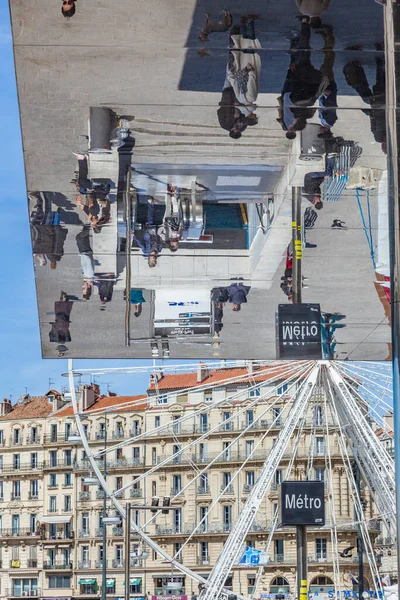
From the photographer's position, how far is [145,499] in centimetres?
8125

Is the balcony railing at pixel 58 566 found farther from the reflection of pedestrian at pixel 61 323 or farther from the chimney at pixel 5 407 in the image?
the reflection of pedestrian at pixel 61 323

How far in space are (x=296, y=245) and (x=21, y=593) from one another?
237 ft

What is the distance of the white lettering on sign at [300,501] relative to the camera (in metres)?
27.9

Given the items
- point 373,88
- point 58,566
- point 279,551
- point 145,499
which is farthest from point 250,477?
point 373,88

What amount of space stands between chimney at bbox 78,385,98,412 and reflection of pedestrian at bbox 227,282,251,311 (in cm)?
6863

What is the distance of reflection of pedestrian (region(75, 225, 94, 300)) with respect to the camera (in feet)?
55.8

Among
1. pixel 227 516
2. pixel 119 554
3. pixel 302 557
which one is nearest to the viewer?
pixel 302 557

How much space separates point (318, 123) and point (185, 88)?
191cm

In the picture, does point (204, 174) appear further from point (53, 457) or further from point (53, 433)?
point (53, 433)

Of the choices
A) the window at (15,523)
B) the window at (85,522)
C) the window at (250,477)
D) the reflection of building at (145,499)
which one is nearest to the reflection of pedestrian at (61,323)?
the reflection of building at (145,499)

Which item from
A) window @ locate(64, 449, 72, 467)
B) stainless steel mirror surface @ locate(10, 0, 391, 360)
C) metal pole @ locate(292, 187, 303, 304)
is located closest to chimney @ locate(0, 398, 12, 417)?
window @ locate(64, 449, 72, 467)

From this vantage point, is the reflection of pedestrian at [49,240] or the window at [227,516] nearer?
the reflection of pedestrian at [49,240]

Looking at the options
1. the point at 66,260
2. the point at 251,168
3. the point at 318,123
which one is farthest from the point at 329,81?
the point at 66,260

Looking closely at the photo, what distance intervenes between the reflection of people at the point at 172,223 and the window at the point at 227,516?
6308 centimetres
